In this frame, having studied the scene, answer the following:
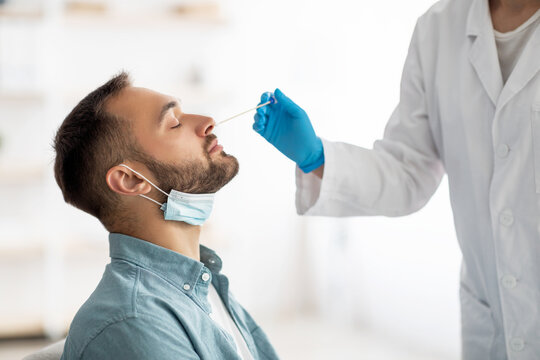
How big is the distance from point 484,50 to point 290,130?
495 mm

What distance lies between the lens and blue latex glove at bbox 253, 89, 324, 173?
5.24 feet

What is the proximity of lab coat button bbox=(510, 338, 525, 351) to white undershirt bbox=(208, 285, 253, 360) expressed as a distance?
58 centimetres

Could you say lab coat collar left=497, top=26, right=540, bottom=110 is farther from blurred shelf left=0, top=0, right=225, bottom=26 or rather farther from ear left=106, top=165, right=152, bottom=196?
blurred shelf left=0, top=0, right=225, bottom=26

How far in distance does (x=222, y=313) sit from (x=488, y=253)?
2.11ft

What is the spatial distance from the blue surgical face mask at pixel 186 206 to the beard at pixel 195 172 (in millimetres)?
12

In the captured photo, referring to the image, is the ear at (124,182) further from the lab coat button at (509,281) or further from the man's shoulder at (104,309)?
the lab coat button at (509,281)

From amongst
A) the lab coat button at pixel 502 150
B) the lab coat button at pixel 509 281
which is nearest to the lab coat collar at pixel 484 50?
the lab coat button at pixel 502 150

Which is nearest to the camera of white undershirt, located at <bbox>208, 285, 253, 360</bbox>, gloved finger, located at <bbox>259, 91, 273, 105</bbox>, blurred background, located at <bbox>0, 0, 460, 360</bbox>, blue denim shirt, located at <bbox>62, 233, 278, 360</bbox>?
blue denim shirt, located at <bbox>62, 233, 278, 360</bbox>

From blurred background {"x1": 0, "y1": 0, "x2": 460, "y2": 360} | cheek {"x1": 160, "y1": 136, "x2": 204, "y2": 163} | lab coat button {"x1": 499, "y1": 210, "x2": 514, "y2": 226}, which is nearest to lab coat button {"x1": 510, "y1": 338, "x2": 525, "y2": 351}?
lab coat button {"x1": 499, "y1": 210, "x2": 514, "y2": 226}

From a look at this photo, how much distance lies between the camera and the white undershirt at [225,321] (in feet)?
4.87

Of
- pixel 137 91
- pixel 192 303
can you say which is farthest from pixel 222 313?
pixel 137 91

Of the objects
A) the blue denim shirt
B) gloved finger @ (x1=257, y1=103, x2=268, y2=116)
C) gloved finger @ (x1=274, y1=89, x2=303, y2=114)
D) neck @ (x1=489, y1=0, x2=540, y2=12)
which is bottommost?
the blue denim shirt

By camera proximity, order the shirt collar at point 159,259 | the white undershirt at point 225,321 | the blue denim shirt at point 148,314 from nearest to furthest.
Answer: the blue denim shirt at point 148,314, the shirt collar at point 159,259, the white undershirt at point 225,321

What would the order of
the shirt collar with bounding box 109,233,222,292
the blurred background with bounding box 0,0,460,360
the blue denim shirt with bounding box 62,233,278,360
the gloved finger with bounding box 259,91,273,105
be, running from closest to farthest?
the blue denim shirt with bounding box 62,233,278,360 → the shirt collar with bounding box 109,233,222,292 → the gloved finger with bounding box 259,91,273,105 → the blurred background with bounding box 0,0,460,360
